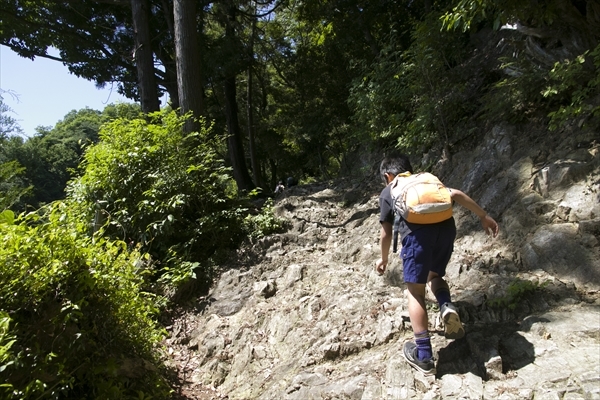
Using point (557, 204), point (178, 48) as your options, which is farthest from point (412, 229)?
point (178, 48)

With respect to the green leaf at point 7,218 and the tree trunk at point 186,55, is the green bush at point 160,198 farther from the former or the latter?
the green leaf at point 7,218

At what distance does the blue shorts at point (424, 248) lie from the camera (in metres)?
2.69

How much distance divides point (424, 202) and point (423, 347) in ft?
3.27

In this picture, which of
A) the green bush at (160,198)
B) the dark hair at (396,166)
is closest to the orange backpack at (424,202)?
the dark hair at (396,166)

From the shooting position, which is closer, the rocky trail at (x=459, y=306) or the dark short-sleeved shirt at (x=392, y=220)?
the rocky trail at (x=459, y=306)

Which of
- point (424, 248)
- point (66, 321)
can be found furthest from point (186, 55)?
point (424, 248)

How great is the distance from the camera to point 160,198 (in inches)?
219

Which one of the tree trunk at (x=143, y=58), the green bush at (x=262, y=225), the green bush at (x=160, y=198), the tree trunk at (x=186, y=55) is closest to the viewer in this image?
the green bush at (x=160, y=198)

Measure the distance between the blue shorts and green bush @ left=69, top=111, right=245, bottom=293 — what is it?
318cm

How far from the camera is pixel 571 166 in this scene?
3945mm

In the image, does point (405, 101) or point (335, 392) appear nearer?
point (335, 392)

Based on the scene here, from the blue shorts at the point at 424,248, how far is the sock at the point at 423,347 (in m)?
0.37

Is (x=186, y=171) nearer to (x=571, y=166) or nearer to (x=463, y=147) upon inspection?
(x=463, y=147)

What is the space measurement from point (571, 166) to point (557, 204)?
465 mm
